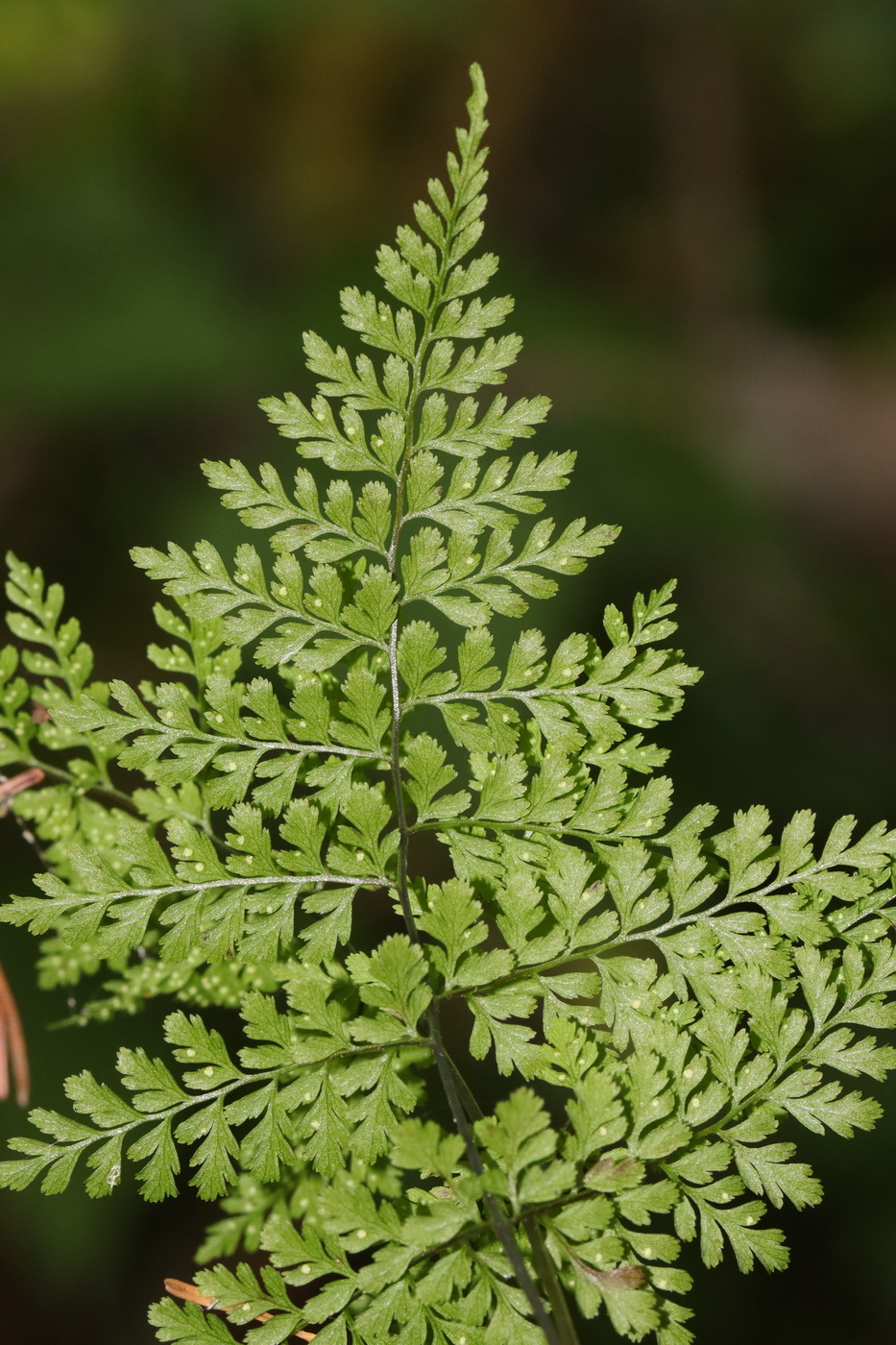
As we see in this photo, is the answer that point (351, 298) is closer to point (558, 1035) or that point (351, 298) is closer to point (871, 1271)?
point (558, 1035)

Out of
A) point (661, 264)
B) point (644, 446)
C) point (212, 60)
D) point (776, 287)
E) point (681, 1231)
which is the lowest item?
point (681, 1231)

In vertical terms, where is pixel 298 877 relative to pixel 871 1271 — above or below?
above

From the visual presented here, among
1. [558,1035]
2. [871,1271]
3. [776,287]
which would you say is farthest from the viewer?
[776,287]

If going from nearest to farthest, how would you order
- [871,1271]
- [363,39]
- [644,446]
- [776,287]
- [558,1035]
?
[558,1035] < [871,1271] < [644,446] < [363,39] < [776,287]

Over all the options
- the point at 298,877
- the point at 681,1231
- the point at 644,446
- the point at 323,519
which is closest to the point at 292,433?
the point at 323,519

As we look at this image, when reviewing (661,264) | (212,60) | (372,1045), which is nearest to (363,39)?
(212,60)

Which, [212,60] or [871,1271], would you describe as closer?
[871,1271]

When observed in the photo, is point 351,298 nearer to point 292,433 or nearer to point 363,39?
point 292,433
